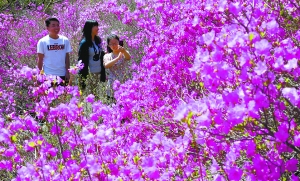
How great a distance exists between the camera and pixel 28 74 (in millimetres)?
2750

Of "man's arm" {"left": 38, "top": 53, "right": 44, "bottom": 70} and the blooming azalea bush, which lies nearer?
the blooming azalea bush

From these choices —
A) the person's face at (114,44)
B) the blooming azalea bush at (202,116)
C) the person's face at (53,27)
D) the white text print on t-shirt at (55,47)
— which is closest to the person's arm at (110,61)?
A: the person's face at (114,44)

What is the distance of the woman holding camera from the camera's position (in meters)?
5.80

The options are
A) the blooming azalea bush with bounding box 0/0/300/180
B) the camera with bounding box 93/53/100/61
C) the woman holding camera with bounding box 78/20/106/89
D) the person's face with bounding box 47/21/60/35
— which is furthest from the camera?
the camera with bounding box 93/53/100/61

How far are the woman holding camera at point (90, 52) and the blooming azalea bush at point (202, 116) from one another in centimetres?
169

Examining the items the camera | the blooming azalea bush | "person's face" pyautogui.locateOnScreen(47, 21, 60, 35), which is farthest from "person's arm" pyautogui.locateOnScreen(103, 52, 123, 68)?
the blooming azalea bush

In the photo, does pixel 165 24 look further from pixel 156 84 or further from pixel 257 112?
pixel 257 112

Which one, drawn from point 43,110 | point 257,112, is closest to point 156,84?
point 43,110

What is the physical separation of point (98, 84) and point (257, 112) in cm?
504

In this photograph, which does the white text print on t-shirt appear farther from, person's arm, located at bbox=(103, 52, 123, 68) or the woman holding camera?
person's arm, located at bbox=(103, 52, 123, 68)

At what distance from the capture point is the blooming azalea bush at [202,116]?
1.81 metres

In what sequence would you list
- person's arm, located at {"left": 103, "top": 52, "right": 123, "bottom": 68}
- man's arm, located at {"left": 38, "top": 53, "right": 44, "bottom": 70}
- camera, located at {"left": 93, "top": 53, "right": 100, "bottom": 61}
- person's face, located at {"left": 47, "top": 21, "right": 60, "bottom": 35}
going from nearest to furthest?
person's arm, located at {"left": 103, "top": 52, "right": 123, "bottom": 68}, man's arm, located at {"left": 38, "top": 53, "right": 44, "bottom": 70}, person's face, located at {"left": 47, "top": 21, "right": 60, "bottom": 35}, camera, located at {"left": 93, "top": 53, "right": 100, "bottom": 61}

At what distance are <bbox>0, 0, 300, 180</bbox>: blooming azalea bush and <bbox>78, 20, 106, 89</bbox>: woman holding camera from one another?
1693mm

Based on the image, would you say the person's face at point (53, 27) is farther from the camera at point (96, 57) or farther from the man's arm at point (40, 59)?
the camera at point (96, 57)
